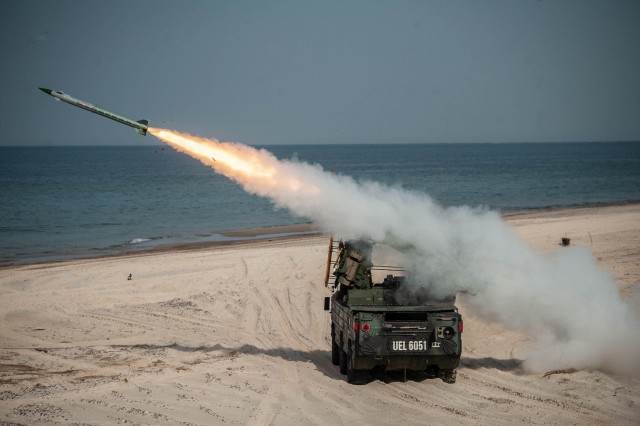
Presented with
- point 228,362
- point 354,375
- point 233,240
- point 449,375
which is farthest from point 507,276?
point 233,240

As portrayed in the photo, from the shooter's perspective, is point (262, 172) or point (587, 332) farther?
point (262, 172)

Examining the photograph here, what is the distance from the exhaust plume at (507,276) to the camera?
672 inches

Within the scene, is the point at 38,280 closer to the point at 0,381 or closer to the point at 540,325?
the point at 0,381

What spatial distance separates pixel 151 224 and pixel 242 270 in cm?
2750

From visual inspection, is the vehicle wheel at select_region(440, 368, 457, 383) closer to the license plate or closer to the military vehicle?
the military vehicle

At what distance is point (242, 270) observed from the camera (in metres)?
30.7

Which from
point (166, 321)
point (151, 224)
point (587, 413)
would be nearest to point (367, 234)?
point (587, 413)

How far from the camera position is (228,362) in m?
18.1

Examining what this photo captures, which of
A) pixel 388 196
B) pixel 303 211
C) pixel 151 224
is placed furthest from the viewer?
pixel 151 224

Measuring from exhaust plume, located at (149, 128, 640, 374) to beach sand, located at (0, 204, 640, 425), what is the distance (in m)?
0.76

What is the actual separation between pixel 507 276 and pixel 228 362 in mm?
6970

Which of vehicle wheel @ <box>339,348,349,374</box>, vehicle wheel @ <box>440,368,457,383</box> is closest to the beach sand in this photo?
vehicle wheel @ <box>440,368,457,383</box>

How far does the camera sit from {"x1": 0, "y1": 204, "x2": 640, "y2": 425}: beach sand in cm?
1409

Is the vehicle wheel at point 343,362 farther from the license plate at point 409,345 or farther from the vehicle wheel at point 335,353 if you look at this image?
the license plate at point 409,345
